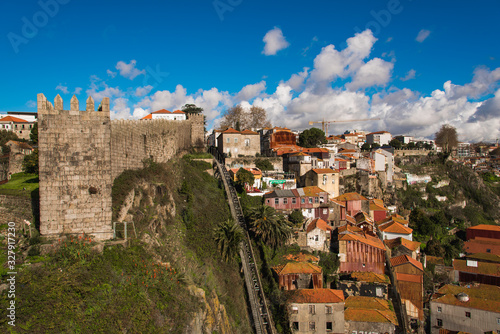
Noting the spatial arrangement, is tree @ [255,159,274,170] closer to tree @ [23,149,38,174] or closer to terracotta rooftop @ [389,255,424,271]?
terracotta rooftop @ [389,255,424,271]

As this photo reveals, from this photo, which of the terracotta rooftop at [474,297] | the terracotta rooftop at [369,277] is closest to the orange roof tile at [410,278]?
the terracotta rooftop at [369,277]

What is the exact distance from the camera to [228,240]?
19672mm

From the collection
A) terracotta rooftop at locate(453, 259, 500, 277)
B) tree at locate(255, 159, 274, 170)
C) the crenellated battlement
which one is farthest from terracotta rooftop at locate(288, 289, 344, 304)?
terracotta rooftop at locate(453, 259, 500, 277)

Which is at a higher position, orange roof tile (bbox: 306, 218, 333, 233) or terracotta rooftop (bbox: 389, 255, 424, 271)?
orange roof tile (bbox: 306, 218, 333, 233)

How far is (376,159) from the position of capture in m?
49.3

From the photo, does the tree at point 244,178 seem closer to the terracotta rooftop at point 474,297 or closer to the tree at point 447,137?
the terracotta rooftop at point 474,297

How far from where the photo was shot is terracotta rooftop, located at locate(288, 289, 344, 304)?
21734mm

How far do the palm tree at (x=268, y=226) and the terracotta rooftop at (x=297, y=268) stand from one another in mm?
1837

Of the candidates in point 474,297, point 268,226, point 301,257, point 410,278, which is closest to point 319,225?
point 301,257

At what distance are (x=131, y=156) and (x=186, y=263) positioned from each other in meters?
6.64

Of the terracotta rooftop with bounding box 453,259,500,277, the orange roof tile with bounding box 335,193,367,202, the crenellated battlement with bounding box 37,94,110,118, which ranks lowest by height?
the terracotta rooftop with bounding box 453,259,500,277

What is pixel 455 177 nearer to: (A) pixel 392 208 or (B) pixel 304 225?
(A) pixel 392 208

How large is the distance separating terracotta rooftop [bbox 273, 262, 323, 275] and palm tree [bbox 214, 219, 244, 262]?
184 inches

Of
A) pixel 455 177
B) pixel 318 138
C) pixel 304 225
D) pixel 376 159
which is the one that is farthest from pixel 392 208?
pixel 455 177
